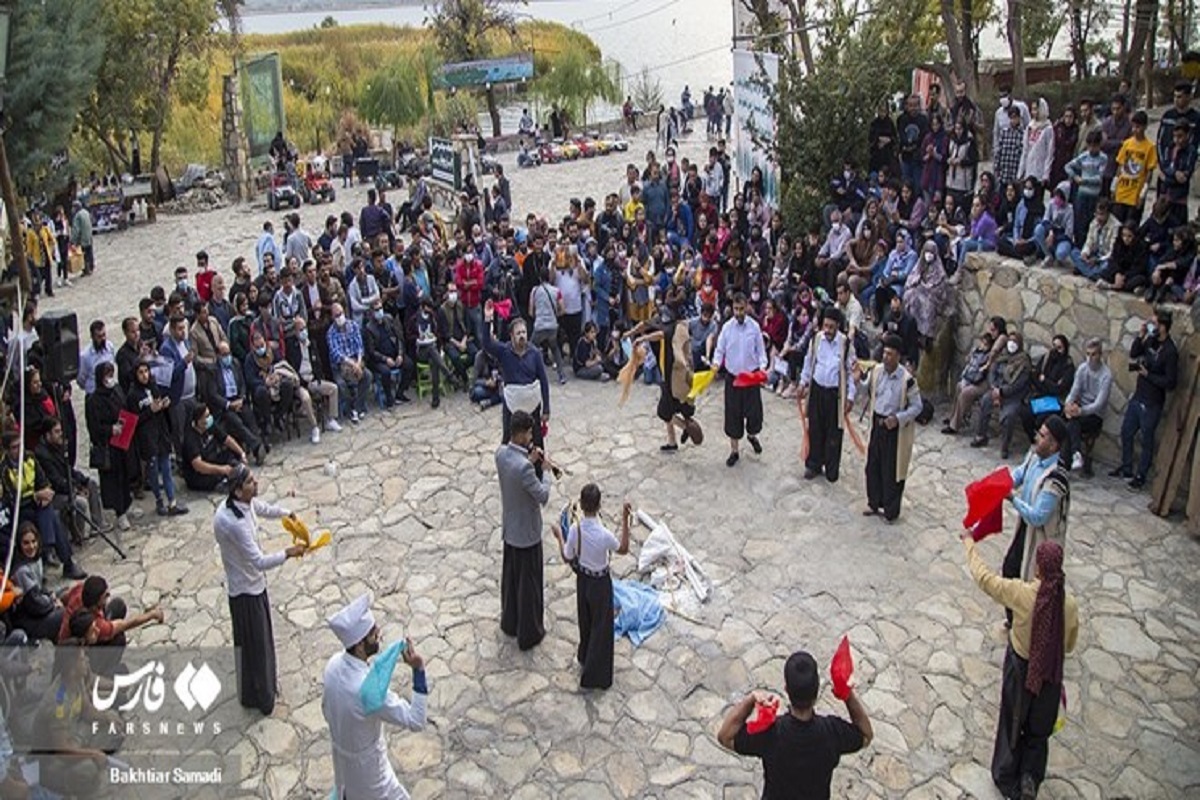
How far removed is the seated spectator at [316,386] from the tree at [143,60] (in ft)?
52.2

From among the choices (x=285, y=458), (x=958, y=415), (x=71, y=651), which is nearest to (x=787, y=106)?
(x=958, y=415)

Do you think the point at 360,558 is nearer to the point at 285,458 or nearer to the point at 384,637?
the point at 384,637

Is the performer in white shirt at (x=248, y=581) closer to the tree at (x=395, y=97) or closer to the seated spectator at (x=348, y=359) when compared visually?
the seated spectator at (x=348, y=359)

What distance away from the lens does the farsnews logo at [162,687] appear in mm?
7262

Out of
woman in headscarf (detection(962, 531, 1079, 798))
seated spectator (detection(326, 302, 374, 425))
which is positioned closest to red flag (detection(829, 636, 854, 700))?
woman in headscarf (detection(962, 531, 1079, 798))

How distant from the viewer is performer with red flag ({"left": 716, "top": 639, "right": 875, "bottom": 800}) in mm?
4684

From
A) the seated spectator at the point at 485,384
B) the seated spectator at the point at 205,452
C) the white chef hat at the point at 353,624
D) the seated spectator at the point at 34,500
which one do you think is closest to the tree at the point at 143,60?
the seated spectator at the point at 485,384

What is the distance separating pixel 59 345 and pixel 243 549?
348 centimetres

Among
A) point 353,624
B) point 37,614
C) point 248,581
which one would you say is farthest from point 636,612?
point 37,614

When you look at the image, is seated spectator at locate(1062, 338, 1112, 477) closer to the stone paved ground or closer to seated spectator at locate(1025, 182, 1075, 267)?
the stone paved ground

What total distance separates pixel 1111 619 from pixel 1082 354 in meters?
3.65

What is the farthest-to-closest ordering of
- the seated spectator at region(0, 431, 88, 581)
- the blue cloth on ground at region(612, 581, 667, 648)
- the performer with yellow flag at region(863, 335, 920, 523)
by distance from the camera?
the performer with yellow flag at region(863, 335, 920, 523) < the seated spectator at region(0, 431, 88, 581) < the blue cloth on ground at region(612, 581, 667, 648)

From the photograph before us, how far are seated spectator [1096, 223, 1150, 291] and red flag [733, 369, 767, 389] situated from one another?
141 inches

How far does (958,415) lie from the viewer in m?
11.2
